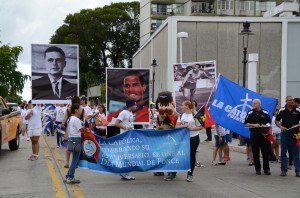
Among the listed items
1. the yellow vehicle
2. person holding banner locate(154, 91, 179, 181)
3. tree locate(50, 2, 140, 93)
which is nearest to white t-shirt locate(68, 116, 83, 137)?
person holding banner locate(154, 91, 179, 181)

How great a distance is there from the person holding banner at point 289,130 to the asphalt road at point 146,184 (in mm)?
333

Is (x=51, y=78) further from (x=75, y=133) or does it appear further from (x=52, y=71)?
(x=75, y=133)

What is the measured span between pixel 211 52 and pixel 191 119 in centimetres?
3033

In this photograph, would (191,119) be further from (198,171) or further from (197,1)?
(197,1)

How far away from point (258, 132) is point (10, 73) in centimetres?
4076

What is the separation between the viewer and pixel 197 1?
70.7 m

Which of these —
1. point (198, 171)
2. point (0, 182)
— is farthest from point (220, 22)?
point (0, 182)

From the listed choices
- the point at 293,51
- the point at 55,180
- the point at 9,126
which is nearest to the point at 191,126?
the point at 55,180

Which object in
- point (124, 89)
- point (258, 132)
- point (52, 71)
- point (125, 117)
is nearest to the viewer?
point (125, 117)

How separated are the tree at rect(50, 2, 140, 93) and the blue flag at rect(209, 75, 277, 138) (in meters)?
63.5

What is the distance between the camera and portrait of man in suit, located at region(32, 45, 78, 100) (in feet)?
51.8

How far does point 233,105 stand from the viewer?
43.5 feet

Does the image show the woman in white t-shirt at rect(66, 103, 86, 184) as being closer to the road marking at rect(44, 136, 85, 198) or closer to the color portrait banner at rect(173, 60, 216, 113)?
the road marking at rect(44, 136, 85, 198)

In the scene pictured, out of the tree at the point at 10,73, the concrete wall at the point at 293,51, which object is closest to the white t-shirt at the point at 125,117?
the concrete wall at the point at 293,51
